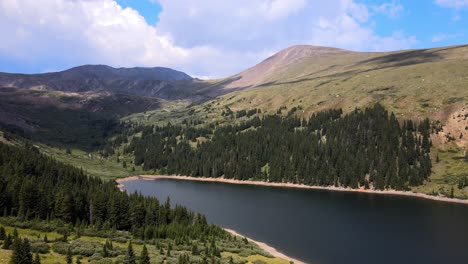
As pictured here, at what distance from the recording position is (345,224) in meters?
120

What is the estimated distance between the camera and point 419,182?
7141 inches

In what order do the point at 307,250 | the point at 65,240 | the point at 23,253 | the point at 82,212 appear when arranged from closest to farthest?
the point at 23,253, the point at 65,240, the point at 307,250, the point at 82,212

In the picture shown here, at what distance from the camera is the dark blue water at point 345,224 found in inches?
3610

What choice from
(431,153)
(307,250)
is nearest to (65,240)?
(307,250)

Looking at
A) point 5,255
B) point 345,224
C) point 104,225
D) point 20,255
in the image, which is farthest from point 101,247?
point 345,224

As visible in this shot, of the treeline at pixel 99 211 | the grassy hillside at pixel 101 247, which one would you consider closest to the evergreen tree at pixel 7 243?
the grassy hillside at pixel 101 247

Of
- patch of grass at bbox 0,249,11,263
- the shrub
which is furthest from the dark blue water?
patch of grass at bbox 0,249,11,263

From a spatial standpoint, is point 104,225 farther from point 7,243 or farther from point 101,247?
point 7,243

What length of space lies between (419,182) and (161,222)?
132m

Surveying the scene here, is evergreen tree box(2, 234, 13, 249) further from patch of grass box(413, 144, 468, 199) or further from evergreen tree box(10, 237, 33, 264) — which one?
patch of grass box(413, 144, 468, 199)

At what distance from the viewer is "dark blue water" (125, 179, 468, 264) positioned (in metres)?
91.7

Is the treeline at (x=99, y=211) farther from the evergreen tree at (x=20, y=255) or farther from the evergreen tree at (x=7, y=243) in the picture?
the evergreen tree at (x=20, y=255)

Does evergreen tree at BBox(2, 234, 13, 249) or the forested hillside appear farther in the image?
the forested hillside

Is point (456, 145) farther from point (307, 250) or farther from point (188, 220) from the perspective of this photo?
point (188, 220)
